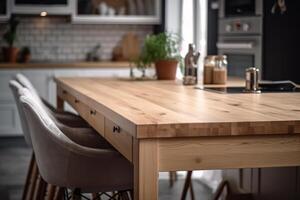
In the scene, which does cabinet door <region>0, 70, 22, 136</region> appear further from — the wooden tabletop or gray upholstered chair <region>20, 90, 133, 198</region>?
gray upholstered chair <region>20, 90, 133, 198</region>

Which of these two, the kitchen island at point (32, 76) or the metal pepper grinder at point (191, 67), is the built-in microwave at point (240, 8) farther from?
the kitchen island at point (32, 76)

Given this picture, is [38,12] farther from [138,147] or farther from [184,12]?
[138,147]

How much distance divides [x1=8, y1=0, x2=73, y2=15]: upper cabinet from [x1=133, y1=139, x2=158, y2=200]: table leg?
5491mm

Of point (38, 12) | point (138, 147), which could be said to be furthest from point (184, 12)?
point (138, 147)

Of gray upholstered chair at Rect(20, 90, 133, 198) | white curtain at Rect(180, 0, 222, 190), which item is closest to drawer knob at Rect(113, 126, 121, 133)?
gray upholstered chair at Rect(20, 90, 133, 198)

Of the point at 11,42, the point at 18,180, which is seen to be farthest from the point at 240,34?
the point at 11,42

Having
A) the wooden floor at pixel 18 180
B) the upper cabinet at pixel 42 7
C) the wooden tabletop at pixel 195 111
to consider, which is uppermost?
the upper cabinet at pixel 42 7

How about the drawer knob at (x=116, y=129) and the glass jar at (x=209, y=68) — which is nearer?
the drawer knob at (x=116, y=129)

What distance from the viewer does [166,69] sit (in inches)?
160

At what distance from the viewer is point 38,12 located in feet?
23.2

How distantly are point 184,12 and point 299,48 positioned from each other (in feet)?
9.66

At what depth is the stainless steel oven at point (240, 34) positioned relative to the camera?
4.58m

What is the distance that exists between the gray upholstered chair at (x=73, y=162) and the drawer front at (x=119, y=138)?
4.7 inches

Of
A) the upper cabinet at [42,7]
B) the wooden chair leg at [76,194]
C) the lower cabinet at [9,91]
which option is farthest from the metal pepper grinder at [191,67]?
the upper cabinet at [42,7]
